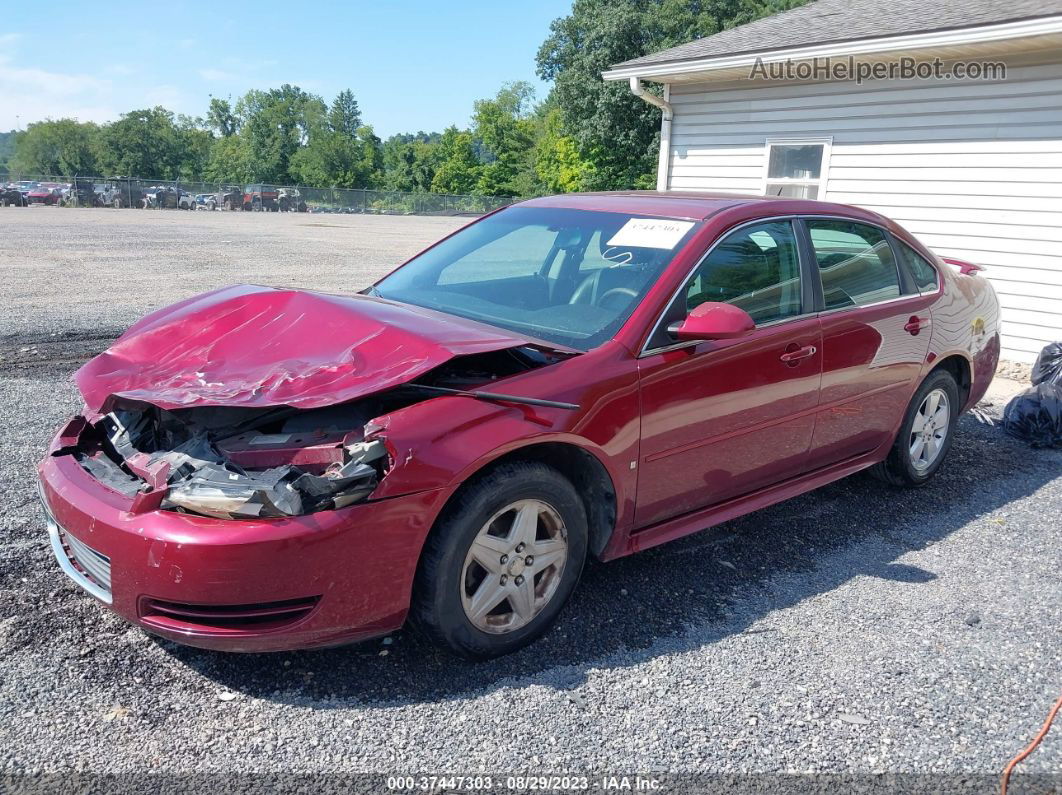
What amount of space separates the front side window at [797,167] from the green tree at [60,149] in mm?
110446

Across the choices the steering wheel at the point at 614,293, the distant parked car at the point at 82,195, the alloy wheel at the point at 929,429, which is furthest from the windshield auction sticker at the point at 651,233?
the distant parked car at the point at 82,195

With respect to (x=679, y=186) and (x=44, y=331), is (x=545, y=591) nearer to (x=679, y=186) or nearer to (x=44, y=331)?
(x=44, y=331)

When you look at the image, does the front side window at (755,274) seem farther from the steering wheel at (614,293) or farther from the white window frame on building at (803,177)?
the white window frame on building at (803,177)

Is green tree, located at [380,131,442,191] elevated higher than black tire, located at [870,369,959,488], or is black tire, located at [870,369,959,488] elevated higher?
green tree, located at [380,131,442,191]

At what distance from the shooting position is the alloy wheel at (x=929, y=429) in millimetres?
5008

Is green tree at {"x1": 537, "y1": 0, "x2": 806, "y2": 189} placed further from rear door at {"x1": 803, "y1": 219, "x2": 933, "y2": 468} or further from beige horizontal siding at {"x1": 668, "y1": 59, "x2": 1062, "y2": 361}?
rear door at {"x1": 803, "y1": 219, "x2": 933, "y2": 468}

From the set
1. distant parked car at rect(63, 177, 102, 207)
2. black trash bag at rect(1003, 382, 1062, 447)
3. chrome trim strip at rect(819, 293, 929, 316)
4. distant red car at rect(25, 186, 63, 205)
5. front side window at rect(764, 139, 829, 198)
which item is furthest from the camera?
distant parked car at rect(63, 177, 102, 207)

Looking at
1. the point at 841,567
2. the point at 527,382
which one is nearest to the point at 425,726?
the point at 527,382

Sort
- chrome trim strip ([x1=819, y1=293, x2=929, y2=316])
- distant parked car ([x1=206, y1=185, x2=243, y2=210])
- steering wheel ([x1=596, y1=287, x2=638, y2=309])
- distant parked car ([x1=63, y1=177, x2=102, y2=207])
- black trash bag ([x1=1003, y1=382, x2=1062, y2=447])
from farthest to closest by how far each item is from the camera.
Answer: distant parked car ([x1=206, y1=185, x2=243, y2=210]) → distant parked car ([x1=63, y1=177, x2=102, y2=207]) → black trash bag ([x1=1003, y1=382, x2=1062, y2=447]) → chrome trim strip ([x1=819, y1=293, x2=929, y2=316]) → steering wheel ([x1=596, y1=287, x2=638, y2=309])

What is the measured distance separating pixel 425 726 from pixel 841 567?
230 centimetres

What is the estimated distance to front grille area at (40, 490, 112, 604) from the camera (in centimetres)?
280

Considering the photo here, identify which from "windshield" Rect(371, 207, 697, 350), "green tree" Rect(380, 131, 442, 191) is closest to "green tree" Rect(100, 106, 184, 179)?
"green tree" Rect(380, 131, 442, 191)

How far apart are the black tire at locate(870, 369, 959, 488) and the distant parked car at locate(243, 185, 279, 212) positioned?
53691 millimetres

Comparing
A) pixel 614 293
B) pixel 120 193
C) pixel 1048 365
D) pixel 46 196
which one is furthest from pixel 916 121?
pixel 46 196
